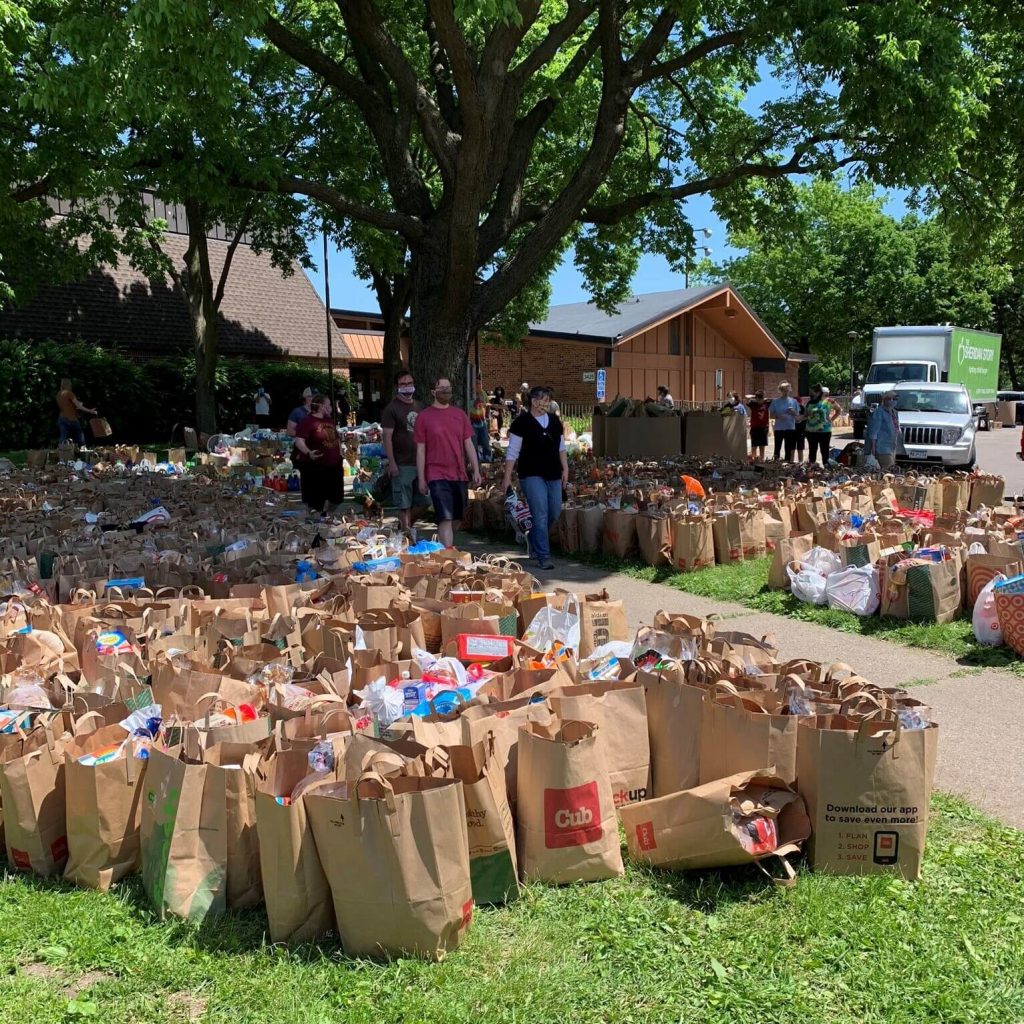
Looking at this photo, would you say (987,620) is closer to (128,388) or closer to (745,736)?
(745,736)

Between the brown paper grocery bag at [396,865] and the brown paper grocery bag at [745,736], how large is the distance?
1.01 m

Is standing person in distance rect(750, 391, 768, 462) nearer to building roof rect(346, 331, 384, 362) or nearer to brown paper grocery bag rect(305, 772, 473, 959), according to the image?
building roof rect(346, 331, 384, 362)

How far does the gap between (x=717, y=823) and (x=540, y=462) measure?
19.6 ft

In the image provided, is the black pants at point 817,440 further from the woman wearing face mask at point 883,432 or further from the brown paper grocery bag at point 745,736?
the brown paper grocery bag at point 745,736

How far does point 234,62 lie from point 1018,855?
9281mm

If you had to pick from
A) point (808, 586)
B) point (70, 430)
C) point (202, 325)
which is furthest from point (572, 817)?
point (202, 325)

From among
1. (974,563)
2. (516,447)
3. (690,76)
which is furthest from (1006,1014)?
(690,76)

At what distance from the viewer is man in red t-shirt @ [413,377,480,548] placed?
865cm

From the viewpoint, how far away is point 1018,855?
3.33 metres

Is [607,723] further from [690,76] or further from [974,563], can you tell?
[690,76]

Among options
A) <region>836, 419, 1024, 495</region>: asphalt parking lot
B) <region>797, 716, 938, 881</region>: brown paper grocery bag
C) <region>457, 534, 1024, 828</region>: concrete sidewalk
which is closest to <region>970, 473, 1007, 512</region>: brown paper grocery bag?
<region>836, 419, 1024, 495</region>: asphalt parking lot

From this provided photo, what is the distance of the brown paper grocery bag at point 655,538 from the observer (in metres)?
8.91

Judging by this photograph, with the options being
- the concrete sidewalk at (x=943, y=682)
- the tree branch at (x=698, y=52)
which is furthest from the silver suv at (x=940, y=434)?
the concrete sidewalk at (x=943, y=682)

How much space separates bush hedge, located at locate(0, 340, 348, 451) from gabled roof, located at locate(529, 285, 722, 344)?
9175 mm
